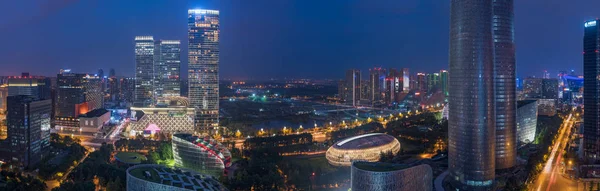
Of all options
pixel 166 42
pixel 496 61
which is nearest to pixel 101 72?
pixel 166 42

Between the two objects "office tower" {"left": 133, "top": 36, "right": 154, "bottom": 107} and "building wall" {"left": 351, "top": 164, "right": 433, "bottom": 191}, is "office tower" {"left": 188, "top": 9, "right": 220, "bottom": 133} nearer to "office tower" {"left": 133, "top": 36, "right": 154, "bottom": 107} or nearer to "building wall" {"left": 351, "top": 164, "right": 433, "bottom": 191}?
"office tower" {"left": 133, "top": 36, "right": 154, "bottom": 107}

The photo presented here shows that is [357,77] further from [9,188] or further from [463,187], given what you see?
[9,188]

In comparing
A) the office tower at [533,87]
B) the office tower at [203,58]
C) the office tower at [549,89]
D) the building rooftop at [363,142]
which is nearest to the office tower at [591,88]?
the building rooftop at [363,142]

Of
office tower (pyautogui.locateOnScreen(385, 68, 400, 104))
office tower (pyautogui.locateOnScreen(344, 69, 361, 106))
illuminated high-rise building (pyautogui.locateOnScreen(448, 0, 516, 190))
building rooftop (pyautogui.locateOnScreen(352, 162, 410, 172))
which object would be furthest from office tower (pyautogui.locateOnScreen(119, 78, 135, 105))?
building rooftop (pyautogui.locateOnScreen(352, 162, 410, 172))

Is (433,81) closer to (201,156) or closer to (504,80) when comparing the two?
(504,80)

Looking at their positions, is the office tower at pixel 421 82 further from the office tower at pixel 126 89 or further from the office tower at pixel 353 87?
the office tower at pixel 126 89

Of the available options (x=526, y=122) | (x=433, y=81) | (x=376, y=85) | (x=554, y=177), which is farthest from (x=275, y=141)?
(x=433, y=81)

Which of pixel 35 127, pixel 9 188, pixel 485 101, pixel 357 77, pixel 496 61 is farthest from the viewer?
pixel 357 77
